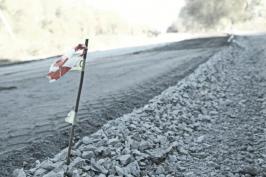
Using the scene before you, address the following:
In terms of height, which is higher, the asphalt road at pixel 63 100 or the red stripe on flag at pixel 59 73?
the red stripe on flag at pixel 59 73

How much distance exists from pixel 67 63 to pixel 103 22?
55.3 m

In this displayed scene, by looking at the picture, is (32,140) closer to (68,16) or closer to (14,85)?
(14,85)

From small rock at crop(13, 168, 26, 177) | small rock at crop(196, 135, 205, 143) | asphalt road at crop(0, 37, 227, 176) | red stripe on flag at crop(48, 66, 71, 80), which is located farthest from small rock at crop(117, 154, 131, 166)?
small rock at crop(196, 135, 205, 143)

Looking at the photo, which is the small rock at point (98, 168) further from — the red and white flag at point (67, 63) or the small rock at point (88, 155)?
the red and white flag at point (67, 63)

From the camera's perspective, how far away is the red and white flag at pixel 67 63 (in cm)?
596

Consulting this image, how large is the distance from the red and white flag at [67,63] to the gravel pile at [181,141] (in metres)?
1.07

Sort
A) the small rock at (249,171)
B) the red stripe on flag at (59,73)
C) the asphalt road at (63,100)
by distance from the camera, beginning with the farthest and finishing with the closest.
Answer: the asphalt road at (63,100) → the small rock at (249,171) → the red stripe on flag at (59,73)

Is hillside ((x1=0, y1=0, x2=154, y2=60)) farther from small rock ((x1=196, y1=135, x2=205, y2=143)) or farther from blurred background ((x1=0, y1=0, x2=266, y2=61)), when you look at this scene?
small rock ((x1=196, y1=135, x2=205, y2=143))

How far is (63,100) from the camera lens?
11180 millimetres

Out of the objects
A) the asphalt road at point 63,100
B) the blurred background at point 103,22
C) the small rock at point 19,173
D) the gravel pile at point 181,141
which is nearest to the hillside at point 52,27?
the blurred background at point 103,22

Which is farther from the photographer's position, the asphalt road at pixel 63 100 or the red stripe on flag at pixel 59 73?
the asphalt road at pixel 63 100

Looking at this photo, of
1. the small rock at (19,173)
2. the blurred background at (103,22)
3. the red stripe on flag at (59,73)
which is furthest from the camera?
the blurred background at (103,22)

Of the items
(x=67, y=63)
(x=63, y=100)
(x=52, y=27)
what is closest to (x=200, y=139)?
(x=67, y=63)

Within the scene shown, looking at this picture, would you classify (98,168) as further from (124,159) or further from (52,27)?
(52,27)
